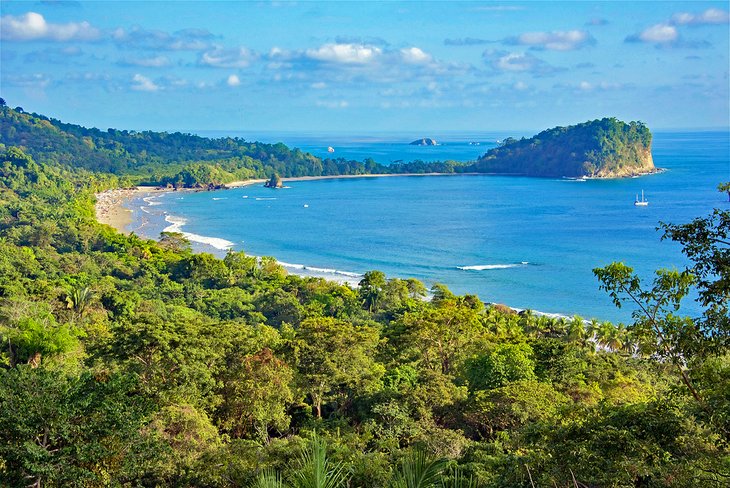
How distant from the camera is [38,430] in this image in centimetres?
1297

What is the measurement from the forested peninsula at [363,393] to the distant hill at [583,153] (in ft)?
444

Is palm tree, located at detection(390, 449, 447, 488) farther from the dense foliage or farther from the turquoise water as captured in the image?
the dense foliage

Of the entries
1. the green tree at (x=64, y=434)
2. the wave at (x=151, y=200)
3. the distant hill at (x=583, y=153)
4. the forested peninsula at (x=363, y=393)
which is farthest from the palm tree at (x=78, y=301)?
the distant hill at (x=583, y=153)

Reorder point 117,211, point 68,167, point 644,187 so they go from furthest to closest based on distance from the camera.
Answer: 1. point 68,167
2. point 644,187
3. point 117,211

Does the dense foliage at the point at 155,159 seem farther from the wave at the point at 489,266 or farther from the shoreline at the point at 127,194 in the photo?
the wave at the point at 489,266

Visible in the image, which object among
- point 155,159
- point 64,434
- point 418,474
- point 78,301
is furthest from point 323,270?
point 155,159

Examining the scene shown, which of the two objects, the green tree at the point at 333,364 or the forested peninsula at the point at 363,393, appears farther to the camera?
the green tree at the point at 333,364

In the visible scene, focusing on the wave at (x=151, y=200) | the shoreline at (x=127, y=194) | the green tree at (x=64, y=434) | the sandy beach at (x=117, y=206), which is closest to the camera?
the green tree at (x=64, y=434)

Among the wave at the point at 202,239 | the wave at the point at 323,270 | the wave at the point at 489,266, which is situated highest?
the wave at the point at 202,239

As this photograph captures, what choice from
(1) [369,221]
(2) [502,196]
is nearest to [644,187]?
(2) [502,196]

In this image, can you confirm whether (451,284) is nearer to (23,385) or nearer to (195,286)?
(195,286)

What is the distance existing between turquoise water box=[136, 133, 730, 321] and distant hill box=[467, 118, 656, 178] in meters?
17.3

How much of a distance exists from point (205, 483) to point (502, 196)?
118 meters

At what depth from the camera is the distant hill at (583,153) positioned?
171125mm
